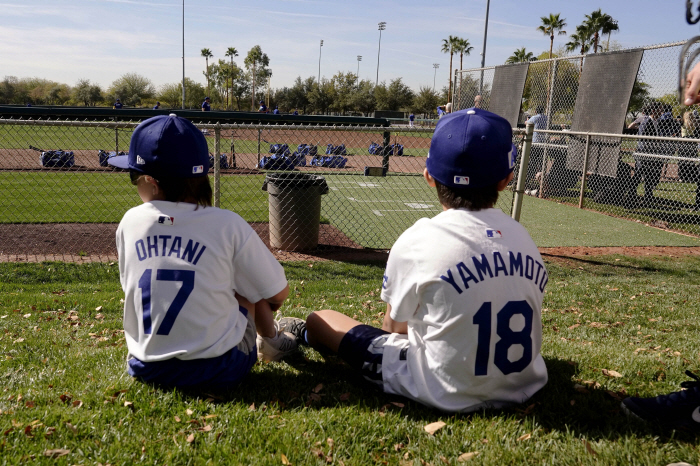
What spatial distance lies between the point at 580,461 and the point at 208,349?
1669 mm

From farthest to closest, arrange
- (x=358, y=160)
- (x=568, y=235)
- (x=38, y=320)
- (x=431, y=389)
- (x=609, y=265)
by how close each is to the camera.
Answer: (x=358, y=160) → (x=568, y=235) → (x=609, y=265) → (x=38, y=320) → (x=431, y=389)

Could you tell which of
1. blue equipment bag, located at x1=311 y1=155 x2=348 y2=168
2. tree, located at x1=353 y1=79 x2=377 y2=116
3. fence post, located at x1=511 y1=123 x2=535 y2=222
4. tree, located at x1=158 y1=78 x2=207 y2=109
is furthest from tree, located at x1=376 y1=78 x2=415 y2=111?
fence post, located at x1=511 y1=123 x2=535 y2=222

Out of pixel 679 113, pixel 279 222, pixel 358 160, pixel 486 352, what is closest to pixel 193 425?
pixel 486 352

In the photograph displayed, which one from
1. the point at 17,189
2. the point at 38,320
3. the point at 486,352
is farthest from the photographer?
the point at 17,189

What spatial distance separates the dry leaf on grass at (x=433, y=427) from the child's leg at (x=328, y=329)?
70 cm

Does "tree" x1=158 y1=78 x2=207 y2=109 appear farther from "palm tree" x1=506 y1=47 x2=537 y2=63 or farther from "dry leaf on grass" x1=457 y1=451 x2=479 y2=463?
"dry leaf on grass" x1=457 y1=451 x2=479 y2=463

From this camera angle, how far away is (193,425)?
8.01 feet

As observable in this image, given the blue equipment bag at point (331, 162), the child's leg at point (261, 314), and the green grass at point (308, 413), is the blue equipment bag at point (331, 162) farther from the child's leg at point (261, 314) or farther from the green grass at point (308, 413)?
the child's leg at point (261, 314)

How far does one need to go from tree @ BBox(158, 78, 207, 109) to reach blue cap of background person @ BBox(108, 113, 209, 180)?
77721mm

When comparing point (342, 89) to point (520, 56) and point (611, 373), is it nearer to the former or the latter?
point (520, 56)

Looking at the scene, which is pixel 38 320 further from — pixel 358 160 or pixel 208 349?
pixel 358 160

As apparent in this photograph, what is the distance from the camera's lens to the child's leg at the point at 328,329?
2949 mm

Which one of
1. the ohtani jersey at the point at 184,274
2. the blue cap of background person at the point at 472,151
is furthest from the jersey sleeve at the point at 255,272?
the blue cap of background person at the point at 472,151

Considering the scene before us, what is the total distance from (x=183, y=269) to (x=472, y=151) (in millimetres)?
1393
